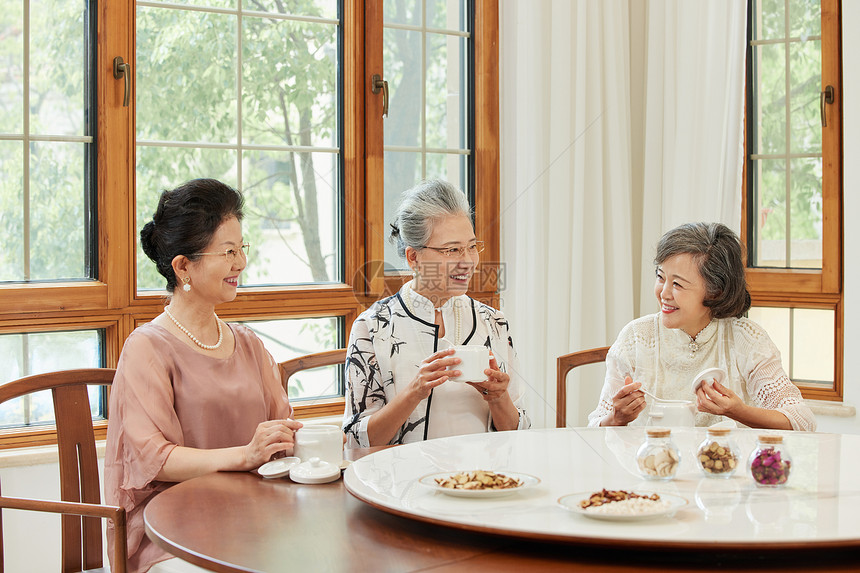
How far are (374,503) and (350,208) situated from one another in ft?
6.88

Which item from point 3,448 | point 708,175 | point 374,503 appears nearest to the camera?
point 374,503

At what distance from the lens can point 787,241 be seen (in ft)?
11.3

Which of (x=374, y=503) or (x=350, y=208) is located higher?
(x=350, y=208)

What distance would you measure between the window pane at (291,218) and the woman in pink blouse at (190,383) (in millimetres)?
1121

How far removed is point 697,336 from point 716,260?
209 mm

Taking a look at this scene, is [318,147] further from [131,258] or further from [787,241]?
[787,241]

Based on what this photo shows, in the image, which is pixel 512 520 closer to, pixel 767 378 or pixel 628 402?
pixel 628 402

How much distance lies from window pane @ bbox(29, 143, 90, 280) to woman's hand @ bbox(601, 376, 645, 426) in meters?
1.80

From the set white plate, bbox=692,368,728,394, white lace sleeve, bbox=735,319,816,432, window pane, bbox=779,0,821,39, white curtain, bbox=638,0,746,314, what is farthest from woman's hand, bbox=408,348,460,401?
window pane, bbox=779,0,821,39

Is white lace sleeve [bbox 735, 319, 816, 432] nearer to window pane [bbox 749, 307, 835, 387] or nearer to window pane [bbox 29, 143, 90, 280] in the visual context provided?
window pane [bbox 749, 307, 835, 387]

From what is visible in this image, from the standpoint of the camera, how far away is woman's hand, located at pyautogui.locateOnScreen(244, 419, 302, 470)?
5.35ft

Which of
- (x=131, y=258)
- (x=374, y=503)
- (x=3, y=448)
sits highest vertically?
(x=131, y=258)

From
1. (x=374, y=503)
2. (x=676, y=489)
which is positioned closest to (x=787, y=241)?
(x=676, y=489)

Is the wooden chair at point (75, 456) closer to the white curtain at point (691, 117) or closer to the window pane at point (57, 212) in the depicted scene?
the window pane at point (57, 212)
